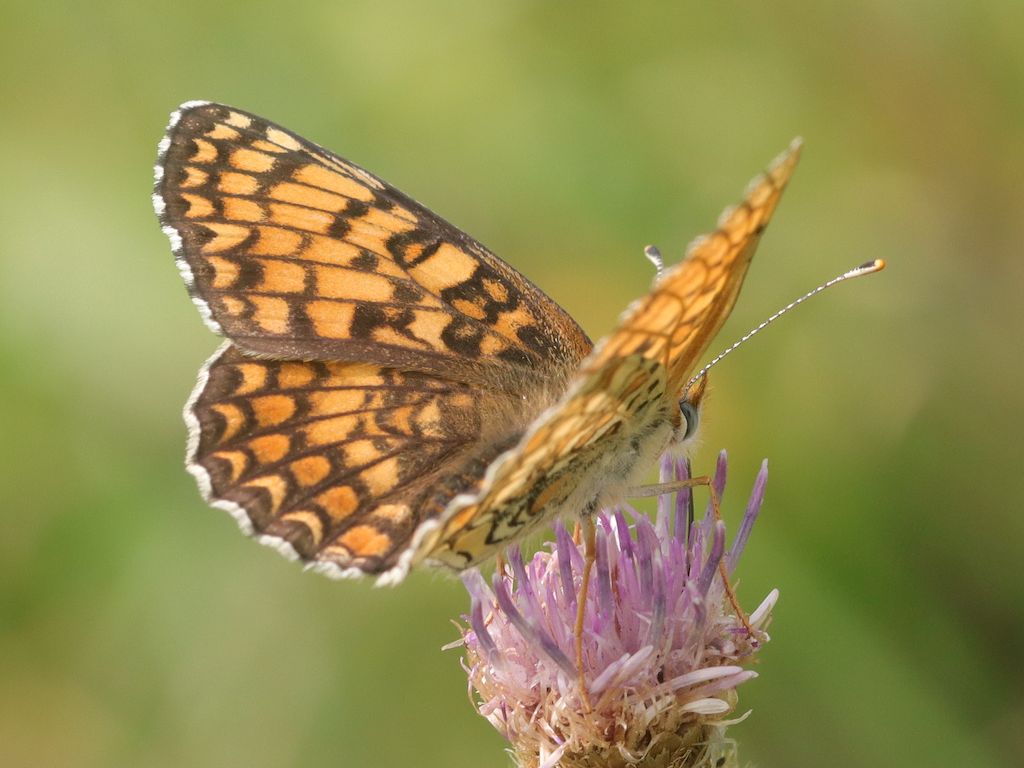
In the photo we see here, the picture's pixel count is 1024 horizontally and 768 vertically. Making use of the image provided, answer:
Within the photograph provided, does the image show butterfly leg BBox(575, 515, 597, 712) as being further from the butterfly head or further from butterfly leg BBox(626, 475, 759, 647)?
the butterfly head

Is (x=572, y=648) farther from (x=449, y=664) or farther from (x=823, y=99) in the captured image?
(x=823, y=99)

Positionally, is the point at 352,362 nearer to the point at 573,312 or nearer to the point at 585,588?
the point at 585,588

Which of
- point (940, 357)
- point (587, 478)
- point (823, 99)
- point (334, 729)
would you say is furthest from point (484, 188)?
point (587, 478)

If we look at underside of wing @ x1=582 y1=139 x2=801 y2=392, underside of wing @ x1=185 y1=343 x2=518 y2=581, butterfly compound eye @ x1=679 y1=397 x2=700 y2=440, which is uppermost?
underside of wing @ x1=582 y1=139 x2=801 y2=392

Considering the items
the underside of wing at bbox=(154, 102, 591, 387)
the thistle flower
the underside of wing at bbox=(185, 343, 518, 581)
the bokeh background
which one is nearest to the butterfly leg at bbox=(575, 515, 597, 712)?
the thistle flower

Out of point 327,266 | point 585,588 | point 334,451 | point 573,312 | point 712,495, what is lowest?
point 334,451

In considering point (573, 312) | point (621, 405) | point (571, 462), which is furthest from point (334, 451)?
point (573, 312)
